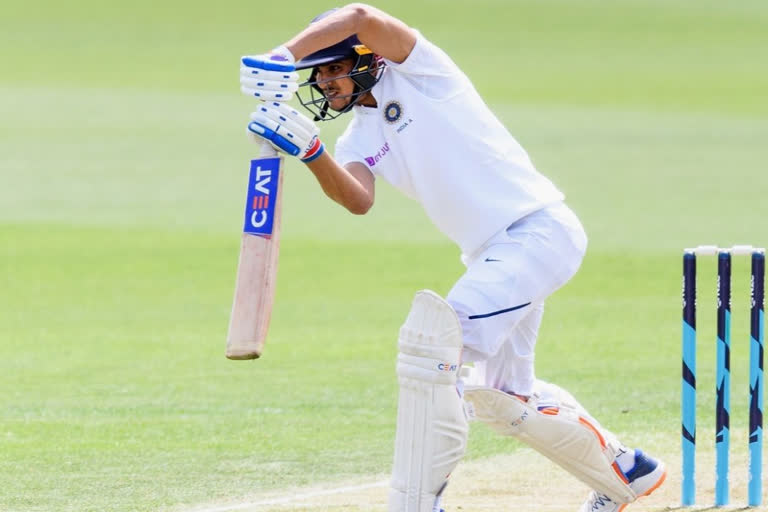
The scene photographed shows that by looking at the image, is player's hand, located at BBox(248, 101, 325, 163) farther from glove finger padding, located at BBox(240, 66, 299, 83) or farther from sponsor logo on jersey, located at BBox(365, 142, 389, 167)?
sponsor logo on jersey, located at BBox(365, 142, 389, 167)

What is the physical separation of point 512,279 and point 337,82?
0.72 meters

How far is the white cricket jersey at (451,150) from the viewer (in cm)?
373

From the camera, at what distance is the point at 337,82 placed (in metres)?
3.82

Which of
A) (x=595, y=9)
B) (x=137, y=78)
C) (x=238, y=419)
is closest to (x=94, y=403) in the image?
(x=238, y=419)

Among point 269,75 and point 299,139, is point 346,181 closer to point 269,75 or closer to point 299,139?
point 299,139

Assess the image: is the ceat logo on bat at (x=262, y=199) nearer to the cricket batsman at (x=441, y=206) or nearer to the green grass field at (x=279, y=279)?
the cricket batsman at (x=441, y=206)

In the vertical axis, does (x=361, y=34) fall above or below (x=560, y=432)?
above

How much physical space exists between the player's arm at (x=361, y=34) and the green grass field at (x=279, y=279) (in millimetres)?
1651

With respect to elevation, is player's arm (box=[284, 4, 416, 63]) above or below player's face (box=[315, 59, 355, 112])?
above

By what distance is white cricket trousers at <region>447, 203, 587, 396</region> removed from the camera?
3633 millimetres

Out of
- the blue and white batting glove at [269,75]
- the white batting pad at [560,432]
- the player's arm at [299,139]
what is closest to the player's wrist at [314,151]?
the player's arm at [299,139]

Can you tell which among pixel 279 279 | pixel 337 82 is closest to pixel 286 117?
pixel 337 82

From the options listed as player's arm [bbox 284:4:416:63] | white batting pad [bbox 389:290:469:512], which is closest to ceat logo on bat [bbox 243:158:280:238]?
player's arm [bbox 284:4:416:63]

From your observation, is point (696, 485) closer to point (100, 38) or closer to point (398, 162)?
point (398, 162)
